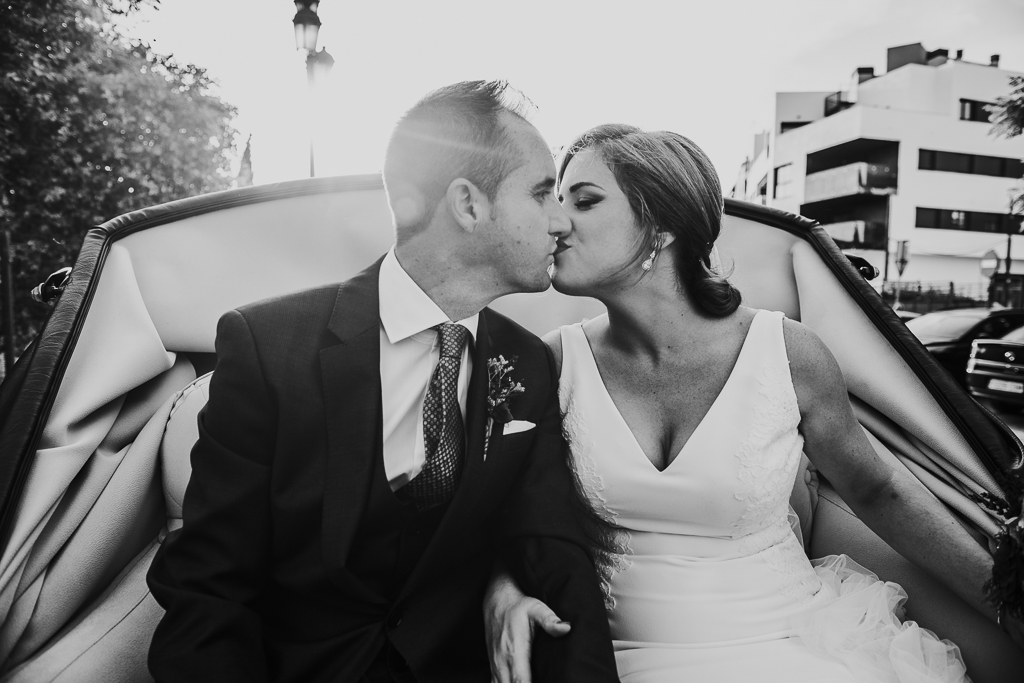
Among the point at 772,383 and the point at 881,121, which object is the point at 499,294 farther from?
the point at 881,121

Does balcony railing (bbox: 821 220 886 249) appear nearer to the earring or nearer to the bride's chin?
the earring

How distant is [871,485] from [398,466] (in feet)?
4.86

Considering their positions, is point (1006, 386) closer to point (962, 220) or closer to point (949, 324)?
point (949, 324)

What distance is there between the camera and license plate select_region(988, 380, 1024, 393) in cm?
830

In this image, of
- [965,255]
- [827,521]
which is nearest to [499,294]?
[827,521]

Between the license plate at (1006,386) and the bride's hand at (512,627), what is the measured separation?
8.99 meters

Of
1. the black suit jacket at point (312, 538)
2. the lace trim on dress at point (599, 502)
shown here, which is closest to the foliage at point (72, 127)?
the black suit jacket at point (312, 538)

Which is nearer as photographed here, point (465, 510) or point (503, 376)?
point (465, 510)

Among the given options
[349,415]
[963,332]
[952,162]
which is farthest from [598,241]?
[952,162]

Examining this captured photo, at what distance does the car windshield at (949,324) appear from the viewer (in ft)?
35.4

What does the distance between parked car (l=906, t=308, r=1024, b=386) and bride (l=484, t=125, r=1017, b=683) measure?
952cm

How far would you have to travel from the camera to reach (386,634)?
1.71m

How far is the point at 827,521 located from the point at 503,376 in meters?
1.57

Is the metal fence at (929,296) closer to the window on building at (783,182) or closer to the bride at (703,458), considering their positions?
the window on building at (783,182)
